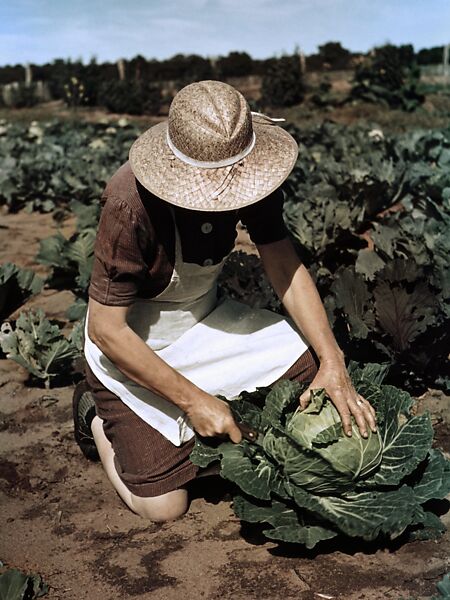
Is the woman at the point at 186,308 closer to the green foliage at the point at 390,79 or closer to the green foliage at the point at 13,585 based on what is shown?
the green foliage at the point at 13,585

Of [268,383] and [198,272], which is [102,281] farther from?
[268,383]

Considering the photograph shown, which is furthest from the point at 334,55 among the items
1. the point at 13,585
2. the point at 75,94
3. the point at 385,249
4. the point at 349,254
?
the point at 13,585

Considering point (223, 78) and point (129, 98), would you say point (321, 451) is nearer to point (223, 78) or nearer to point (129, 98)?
point (129, 98)

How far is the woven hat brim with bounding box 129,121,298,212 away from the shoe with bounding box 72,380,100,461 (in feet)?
3.94

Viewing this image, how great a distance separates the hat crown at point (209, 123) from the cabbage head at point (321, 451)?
0.93 meters

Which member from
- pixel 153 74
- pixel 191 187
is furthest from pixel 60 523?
pixel 153 74

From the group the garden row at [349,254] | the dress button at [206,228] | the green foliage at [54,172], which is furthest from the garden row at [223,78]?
the dress button at [206,228]

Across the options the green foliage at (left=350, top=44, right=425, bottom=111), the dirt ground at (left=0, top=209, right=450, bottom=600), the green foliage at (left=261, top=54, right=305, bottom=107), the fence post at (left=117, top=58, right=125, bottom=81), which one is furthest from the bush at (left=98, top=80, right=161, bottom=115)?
the dirt ground at (left=0, top=209, right=450, bottom=600)

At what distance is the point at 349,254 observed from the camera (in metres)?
5.56

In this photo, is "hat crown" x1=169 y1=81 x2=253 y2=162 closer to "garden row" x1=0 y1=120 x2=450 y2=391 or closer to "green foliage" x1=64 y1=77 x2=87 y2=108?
"garden row" x1=0 y1=120 x2=450 y2=391

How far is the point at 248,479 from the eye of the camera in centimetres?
259

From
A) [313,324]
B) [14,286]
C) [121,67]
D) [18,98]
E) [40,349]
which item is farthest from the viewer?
[121,67]

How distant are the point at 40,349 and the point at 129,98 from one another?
67.2 ft

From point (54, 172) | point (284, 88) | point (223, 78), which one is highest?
point (54, 172)
